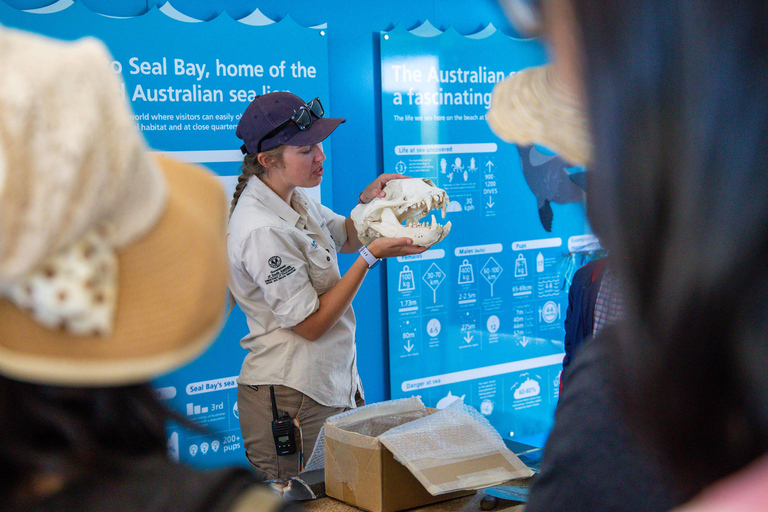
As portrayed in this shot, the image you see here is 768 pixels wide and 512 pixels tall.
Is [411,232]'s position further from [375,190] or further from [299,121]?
[299,121]

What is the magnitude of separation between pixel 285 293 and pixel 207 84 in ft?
4.66

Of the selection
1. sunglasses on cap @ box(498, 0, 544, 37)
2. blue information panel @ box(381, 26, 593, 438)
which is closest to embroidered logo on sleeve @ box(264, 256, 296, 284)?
blue information panel @ box(381, 26, 593, 438)

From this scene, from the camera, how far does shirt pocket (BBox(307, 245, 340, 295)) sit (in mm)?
2600

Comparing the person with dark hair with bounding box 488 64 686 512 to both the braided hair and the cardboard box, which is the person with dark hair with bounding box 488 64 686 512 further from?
the braided hair

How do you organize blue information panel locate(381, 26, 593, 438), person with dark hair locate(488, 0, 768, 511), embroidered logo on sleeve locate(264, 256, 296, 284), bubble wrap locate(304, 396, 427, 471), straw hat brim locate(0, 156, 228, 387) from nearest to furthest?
1. person with dark hair locate(488, 0, 768, 511)
2. straw hat brim locate(0, 156, 228, 387)
3. bubble wrap locate(304, 396, 427, 471)
4. embroidered logo on sleeve locate(264, 256, 296, 284)
5. blue information panel locate(381, 26, 593, 438)

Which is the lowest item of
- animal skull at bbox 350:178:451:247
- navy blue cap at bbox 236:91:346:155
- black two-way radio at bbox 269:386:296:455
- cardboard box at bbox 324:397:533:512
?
black two-way radio at bbox 269:386:296:455

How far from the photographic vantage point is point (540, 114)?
2.16 feet

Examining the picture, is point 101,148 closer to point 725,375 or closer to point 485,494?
point 725,375

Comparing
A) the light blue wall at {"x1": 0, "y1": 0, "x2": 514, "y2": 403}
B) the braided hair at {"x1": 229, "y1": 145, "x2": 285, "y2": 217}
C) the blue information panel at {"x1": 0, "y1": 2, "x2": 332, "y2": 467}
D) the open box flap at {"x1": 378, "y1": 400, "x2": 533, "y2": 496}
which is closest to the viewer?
the open box flap at {"x1": 378, "y1": 400, "x2": 533, "y2": 496}

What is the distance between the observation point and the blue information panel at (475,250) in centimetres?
398

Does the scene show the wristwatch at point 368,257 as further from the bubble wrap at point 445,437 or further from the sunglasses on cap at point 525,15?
the sunglasses on cap at point 525,15

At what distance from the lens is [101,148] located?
0.51 m

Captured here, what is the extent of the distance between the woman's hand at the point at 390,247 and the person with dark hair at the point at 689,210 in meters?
2.21

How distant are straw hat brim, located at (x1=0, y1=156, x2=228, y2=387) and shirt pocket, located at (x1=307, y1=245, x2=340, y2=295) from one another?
193cm
